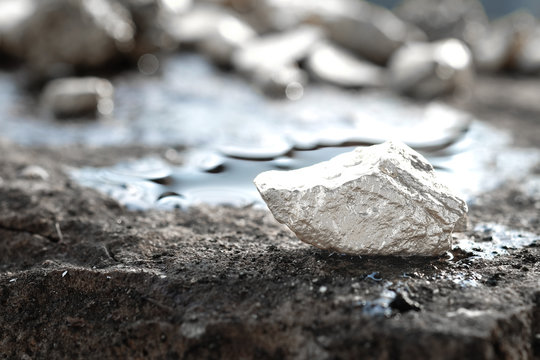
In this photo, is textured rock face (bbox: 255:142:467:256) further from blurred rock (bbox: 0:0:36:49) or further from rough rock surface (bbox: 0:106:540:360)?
blurred rock (bbox: 0:0:36:49)

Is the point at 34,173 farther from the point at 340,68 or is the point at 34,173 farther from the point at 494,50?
the point at 494,50

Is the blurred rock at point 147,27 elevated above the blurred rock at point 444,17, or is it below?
below

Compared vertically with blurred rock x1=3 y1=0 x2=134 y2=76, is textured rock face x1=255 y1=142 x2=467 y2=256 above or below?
above

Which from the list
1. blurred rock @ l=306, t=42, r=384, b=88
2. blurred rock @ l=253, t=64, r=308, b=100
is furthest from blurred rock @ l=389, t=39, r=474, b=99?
blurred rock @ l=253, t=64, r=308, b=100

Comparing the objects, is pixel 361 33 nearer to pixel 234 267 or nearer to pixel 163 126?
pixel 163 126

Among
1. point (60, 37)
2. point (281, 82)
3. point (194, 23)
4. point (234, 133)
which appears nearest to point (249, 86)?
point (281, 82)

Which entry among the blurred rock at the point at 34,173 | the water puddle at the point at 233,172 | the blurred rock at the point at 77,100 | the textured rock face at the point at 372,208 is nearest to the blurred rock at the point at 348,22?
the water puddle at the point at 233,172

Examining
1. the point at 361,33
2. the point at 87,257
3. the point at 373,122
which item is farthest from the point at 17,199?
the point at 361,33

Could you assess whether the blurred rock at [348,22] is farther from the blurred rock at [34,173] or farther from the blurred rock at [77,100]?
the blurred rock at [34,173]
